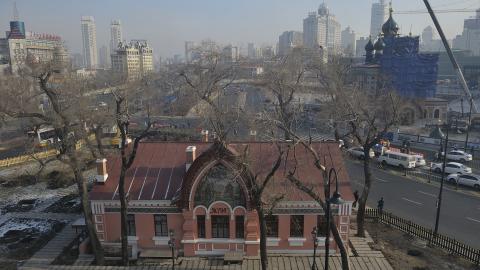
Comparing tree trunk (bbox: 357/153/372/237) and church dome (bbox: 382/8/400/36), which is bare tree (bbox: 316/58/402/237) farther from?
church dome (bbox: 382/8/400/36)

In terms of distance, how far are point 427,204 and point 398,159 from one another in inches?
408

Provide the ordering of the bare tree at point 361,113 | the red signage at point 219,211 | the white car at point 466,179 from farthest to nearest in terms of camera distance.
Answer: the white car at point 466,179
the bare tree at point 361,113
the red signage at point 219,211

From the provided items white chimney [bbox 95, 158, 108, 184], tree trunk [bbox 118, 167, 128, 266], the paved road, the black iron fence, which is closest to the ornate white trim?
the black iron fence

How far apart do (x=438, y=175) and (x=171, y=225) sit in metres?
26.8

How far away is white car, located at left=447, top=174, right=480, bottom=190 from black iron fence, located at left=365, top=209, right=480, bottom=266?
39.4ft

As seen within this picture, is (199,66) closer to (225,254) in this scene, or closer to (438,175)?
(225,254)

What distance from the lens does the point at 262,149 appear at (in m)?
22.2

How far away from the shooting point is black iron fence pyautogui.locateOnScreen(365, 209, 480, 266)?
20.0 m

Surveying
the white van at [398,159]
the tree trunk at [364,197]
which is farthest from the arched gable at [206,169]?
the white van at [398,159]

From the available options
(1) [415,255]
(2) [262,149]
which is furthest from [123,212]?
(1) [415,255]

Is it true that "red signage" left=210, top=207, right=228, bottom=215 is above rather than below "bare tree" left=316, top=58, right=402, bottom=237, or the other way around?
below

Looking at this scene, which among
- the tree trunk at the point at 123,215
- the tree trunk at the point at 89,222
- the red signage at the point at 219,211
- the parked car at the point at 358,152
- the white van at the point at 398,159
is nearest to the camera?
the tree trunk at the point at 123,215

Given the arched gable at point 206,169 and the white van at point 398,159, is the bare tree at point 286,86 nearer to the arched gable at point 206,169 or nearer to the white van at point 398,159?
the arched gable at point 206,169

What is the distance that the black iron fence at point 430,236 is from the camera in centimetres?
2003
